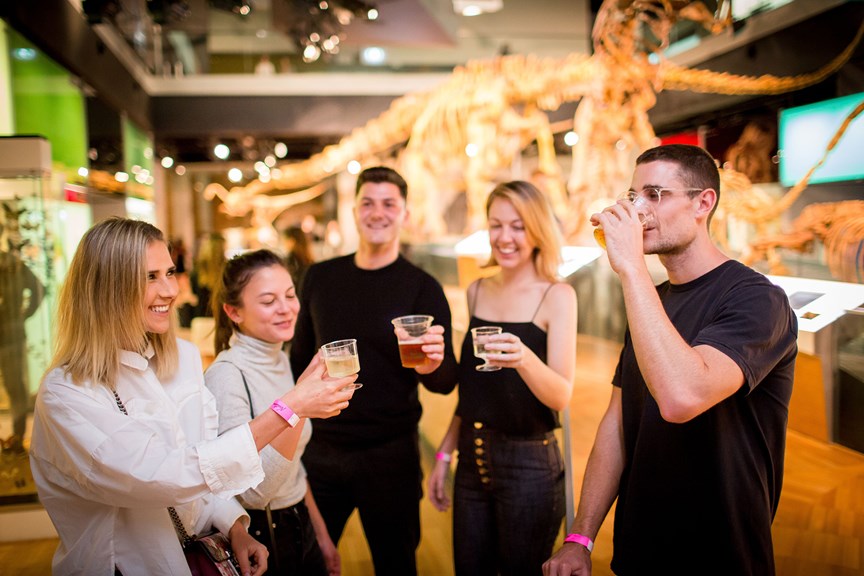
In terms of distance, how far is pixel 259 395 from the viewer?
1817 mm

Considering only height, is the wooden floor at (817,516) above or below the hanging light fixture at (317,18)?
below

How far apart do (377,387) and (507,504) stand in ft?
2.00

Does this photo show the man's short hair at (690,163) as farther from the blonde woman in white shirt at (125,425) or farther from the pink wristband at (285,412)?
the pink wristband at (285,412)

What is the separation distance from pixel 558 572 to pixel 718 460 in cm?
47

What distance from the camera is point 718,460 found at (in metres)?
1.35

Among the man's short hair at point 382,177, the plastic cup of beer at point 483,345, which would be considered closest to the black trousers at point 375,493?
the plastic cup of beer at point 483,345

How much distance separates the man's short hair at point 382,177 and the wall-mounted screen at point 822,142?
3234 millimetres

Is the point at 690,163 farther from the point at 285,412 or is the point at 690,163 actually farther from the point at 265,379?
the point at 265,379

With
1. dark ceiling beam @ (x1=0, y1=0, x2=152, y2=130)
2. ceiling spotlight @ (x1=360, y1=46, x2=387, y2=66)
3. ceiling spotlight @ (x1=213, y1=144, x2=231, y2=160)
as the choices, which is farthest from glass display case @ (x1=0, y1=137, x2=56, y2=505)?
ceiling spotlight @ (x1=360, y1=46, x2=387, y2=66)

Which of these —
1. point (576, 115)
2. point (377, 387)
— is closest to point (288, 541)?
point (377, 387)

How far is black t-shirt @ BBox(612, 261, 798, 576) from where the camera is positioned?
1.29 metres

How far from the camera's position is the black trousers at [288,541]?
6.04 feet

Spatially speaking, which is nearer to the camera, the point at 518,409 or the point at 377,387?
the point at 518,409

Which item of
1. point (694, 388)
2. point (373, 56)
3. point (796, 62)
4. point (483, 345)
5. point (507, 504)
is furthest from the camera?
point (373, 56)
